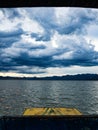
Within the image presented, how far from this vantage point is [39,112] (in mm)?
20453
